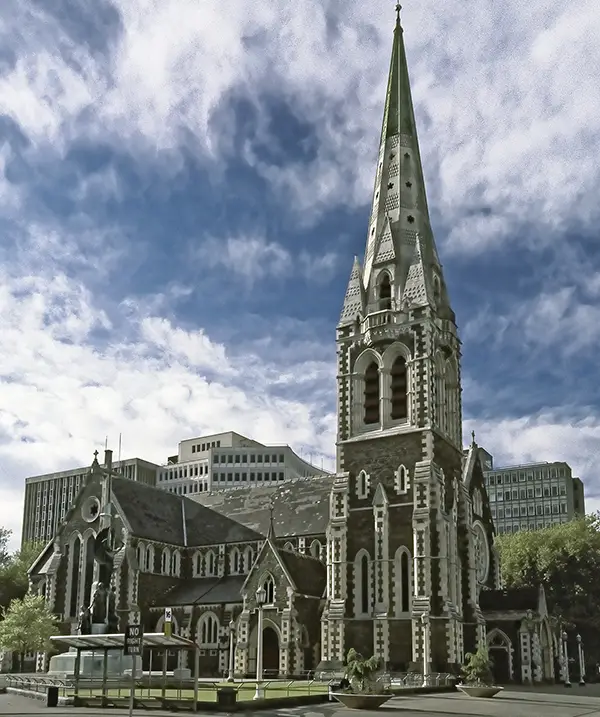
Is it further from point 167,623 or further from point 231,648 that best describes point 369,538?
point 167,623

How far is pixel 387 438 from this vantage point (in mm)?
58375

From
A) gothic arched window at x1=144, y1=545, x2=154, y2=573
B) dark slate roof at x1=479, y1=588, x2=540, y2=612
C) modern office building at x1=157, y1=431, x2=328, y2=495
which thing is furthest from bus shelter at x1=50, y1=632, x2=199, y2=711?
modern office building at x1=157, y1=431, x2=328, y2=495

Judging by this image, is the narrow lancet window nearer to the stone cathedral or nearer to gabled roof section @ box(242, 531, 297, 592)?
the stone cathedral

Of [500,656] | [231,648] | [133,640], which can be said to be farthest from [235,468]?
[133,640]

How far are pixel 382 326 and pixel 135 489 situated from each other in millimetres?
25914

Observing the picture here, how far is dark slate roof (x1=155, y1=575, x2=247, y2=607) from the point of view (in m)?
64.8

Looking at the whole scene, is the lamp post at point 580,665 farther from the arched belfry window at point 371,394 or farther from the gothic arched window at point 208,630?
the gothic arched window at point 208,630

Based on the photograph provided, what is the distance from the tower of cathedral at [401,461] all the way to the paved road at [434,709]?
11.5 metres

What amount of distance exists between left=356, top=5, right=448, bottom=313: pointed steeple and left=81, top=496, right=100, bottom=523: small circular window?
2680 cm

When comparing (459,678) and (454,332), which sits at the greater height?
(454,332)

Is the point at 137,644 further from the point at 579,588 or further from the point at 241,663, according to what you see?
the point at 579,588

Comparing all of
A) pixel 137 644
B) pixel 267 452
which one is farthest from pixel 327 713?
pixel 267 452

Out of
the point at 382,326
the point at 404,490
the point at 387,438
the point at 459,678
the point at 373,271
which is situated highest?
the point at 373,271

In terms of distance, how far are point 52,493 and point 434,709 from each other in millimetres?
145138
